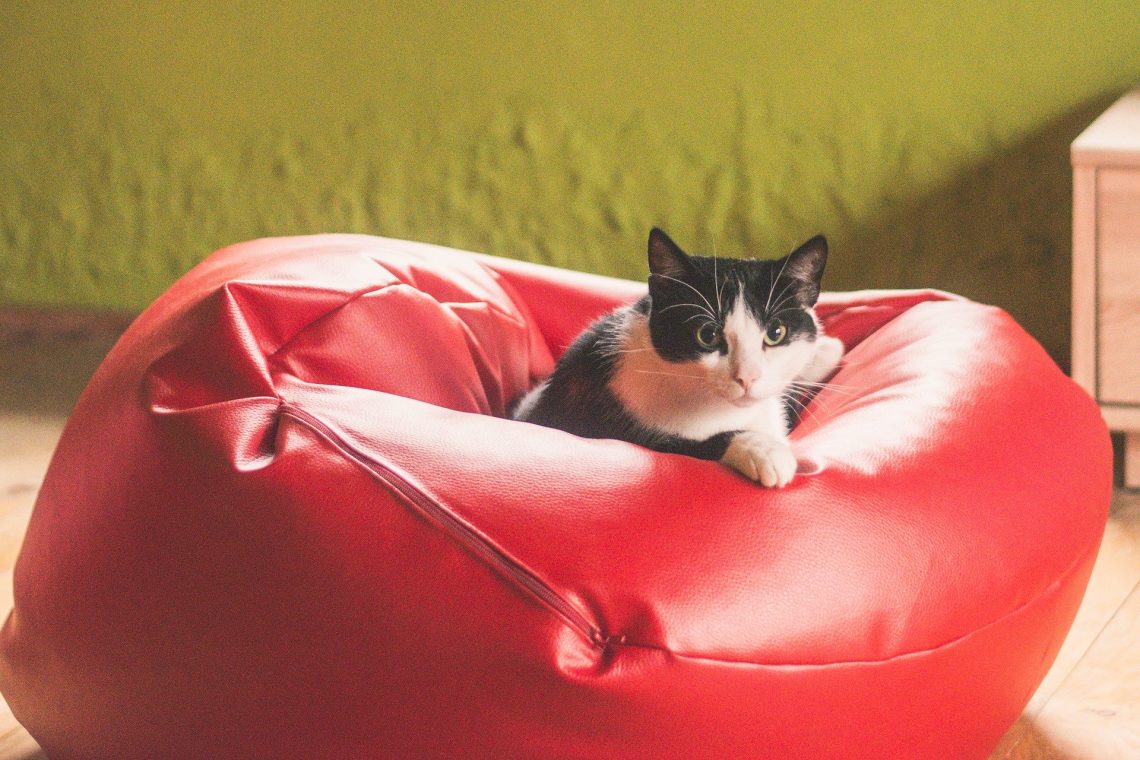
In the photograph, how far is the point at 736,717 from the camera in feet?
2.98

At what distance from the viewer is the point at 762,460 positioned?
1.01 metres

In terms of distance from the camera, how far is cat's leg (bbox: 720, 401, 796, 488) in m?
1.00

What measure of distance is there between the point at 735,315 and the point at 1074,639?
2.29 feet

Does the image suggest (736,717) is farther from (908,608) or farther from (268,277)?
(268,277)

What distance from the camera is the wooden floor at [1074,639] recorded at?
1.28 m

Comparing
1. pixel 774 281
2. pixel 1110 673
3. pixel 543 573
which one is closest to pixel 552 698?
pixel 543 573

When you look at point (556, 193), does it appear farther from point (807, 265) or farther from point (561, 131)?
point (807, 265)

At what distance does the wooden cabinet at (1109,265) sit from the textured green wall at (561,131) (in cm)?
33

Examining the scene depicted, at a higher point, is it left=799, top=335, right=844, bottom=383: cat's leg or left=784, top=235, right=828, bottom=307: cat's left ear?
left=784, top=235, right=828, bottom=307: cat's left ear

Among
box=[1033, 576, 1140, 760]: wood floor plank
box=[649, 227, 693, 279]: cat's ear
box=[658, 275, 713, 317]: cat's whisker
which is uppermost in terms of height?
box=[649, 227, 693, 279]: cat's ear

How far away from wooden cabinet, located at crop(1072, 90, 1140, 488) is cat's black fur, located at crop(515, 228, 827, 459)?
2.32 ft

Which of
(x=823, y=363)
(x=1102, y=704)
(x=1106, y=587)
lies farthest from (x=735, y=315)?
(x=1106, y=587)

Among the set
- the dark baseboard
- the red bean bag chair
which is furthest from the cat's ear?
the dark baseboard

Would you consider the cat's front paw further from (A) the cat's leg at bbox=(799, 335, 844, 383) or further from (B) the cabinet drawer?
(B) the cabinet drawer
